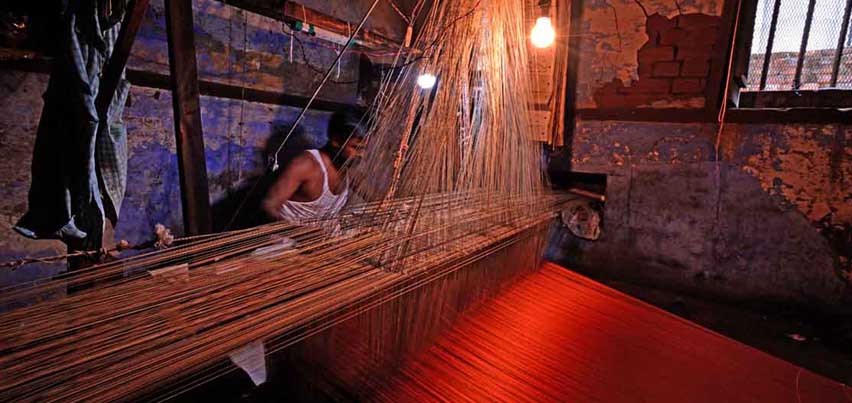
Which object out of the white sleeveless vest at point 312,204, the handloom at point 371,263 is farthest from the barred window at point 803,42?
the white sleeveless vest at point 312,204

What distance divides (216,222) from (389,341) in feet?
11.0

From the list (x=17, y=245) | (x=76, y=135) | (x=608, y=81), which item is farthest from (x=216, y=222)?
(x=608, y=81)

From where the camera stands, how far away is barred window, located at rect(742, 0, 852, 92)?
3.22m

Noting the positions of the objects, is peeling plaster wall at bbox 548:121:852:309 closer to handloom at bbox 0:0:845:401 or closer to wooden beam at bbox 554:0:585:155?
wooden beam at bbox 554:0:585:155

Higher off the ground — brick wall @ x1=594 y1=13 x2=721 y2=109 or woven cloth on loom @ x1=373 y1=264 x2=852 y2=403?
brick wall @ x1=594 y1=13 x2=721 y2=109

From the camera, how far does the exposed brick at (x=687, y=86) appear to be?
3.02 meters

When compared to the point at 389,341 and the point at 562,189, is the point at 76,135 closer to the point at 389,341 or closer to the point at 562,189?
the point at 389,341

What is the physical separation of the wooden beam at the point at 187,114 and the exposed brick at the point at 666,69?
327 cm

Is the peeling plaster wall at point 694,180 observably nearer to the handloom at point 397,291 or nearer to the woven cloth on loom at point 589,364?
the handloom at point 397,291

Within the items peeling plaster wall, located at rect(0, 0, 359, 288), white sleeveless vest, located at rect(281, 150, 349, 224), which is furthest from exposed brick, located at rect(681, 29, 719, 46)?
peeling plaster wall, located at rect(0, 0, 359, 288)

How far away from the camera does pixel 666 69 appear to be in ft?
10.2

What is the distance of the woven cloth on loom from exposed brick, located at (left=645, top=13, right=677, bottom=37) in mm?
2611

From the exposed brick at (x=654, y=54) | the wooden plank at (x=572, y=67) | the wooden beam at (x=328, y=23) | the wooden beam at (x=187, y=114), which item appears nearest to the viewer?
the wooden beam at (x=187, y=114)

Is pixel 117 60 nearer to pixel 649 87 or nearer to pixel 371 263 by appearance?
pixel 371 263
